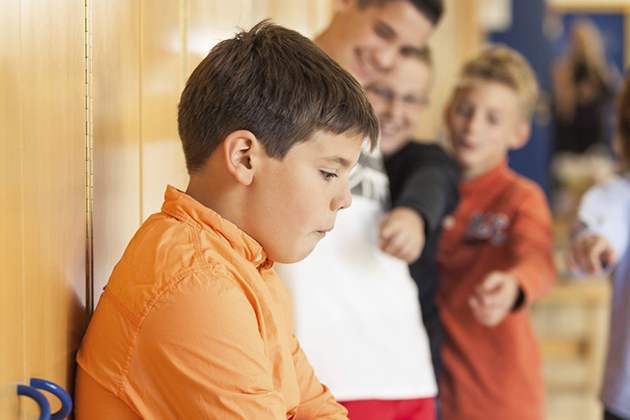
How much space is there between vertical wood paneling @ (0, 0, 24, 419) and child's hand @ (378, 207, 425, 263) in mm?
637

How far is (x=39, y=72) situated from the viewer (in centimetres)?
57

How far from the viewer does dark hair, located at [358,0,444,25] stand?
1.21 m

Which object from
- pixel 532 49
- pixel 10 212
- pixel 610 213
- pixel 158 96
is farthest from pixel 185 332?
pixel 532 49

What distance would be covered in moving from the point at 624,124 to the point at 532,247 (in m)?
0.46

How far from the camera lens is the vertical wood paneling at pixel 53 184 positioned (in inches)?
22.0

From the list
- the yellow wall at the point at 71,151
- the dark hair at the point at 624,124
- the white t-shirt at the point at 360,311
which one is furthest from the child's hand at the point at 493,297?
the yellow wall at the point at 71,151

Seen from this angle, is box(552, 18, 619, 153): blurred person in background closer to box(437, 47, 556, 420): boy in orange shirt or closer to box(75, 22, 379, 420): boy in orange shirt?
box(437, 47, 556, 420): boy in orange shirt

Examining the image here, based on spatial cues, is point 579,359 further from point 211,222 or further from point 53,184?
point 53,184

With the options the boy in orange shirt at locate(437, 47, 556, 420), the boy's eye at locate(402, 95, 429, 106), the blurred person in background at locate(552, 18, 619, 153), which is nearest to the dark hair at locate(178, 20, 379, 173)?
the boy's eye at locate(402, 95, 429, 106)

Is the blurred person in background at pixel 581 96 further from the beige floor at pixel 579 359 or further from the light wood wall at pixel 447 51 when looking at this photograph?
the beige floor at pixel 579 359

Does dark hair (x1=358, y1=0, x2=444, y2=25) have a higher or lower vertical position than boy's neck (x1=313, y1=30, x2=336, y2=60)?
higher

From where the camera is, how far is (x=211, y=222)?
635 mm

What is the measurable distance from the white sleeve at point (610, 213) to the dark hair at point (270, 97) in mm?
968

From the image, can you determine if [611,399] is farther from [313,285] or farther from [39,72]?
[39,72]
